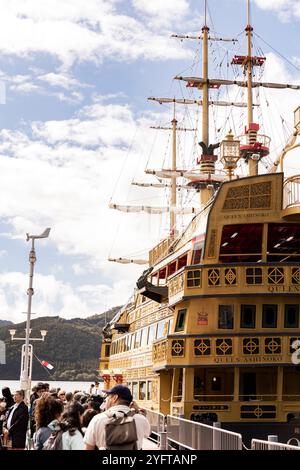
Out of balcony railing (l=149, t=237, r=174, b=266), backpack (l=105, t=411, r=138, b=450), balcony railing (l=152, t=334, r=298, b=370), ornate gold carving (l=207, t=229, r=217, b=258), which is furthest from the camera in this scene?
balcony railing (l=149, t=237, r=174, b=266)

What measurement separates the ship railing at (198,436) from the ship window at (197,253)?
18.8 ft

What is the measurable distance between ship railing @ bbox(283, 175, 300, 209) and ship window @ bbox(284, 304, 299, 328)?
3101 mm

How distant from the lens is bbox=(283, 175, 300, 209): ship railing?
72.1ft

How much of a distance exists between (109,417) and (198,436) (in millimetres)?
9943

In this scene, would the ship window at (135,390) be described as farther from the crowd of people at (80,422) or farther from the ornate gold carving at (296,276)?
the crowd of people at (80,422)

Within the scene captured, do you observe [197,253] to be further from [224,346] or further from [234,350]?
[234,350]

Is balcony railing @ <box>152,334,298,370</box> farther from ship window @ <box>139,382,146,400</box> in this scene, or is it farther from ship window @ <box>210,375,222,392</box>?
ship window @ <box>139,382,146,400</box>

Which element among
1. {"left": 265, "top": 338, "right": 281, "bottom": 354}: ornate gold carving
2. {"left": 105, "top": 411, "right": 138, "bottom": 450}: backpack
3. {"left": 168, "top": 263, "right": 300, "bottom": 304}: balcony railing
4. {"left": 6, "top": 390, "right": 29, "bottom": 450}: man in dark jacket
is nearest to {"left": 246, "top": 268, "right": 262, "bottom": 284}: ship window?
{"left": 168, "top": 263, "right": 300, "bottom": 304}: balcony railing

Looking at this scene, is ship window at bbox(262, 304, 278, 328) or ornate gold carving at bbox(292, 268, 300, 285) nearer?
ornate gold carving at bbox(292, 268, 300, 285)

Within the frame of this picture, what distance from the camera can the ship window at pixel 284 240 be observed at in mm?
23406

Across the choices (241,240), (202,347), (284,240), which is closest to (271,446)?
(202,347)

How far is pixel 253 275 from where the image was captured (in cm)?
2105
